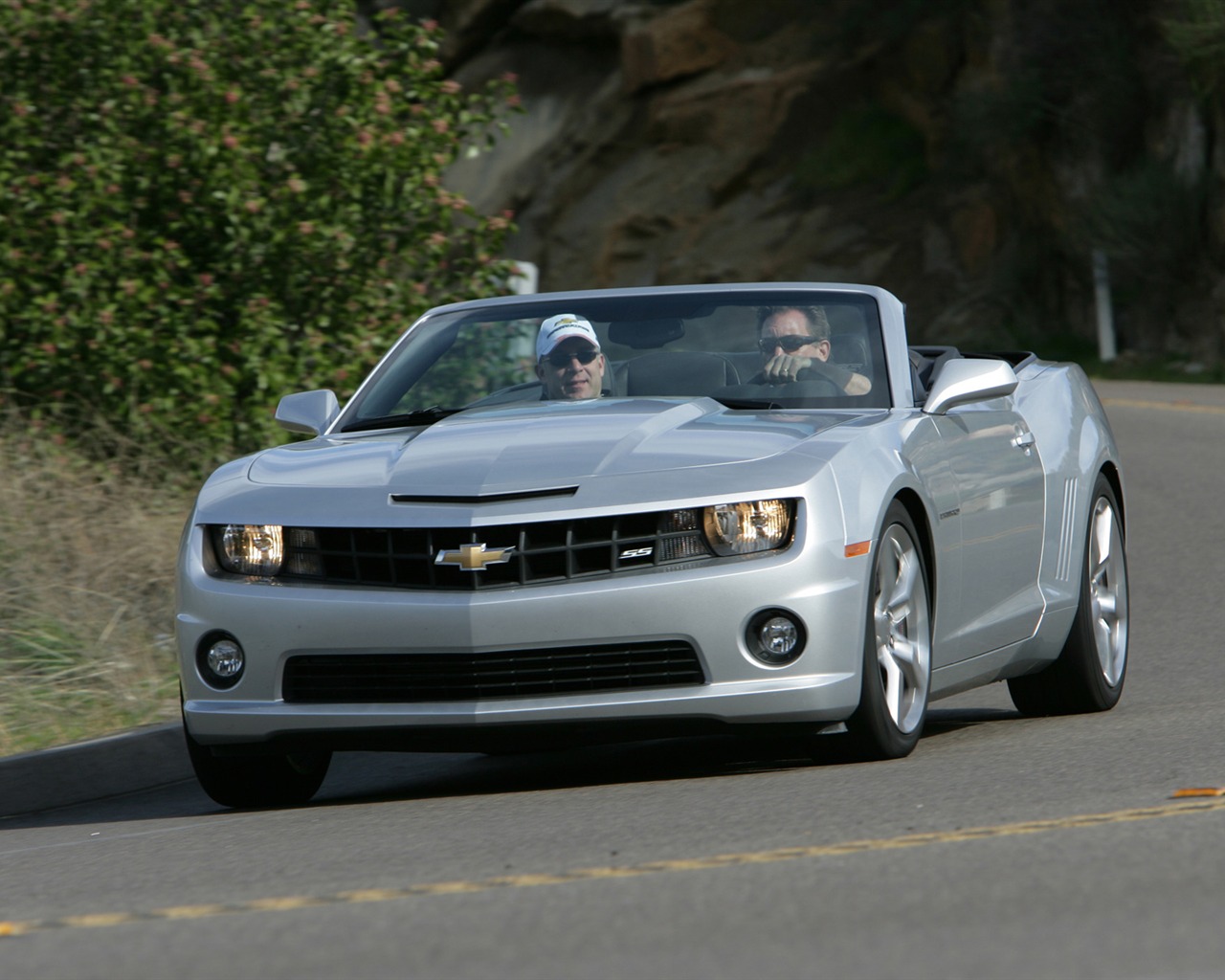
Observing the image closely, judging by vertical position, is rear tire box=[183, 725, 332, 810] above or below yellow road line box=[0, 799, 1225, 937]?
below

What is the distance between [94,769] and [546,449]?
7.52 feet

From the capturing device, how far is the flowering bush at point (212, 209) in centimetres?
1286

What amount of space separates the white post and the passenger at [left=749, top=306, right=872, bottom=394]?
23.8 meters

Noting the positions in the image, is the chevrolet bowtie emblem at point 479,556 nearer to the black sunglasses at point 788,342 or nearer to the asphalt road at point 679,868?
the asphalt road at point 679,868

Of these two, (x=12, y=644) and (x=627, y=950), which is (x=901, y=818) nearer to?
(x=627, y=950)

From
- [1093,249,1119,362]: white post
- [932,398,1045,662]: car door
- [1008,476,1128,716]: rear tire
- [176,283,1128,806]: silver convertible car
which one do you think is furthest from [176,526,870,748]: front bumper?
[1093,249,1119,362]: white post

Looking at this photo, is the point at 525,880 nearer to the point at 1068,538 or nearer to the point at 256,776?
the point at 256,776

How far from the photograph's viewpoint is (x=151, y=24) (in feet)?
44.5

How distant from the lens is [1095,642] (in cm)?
773

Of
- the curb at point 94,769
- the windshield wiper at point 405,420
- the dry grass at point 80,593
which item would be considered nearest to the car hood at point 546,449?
the windshield wiper at point 405,420

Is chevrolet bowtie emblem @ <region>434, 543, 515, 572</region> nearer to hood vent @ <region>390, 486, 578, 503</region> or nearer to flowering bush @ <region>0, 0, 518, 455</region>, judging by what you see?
hood vent @ <region>390, 486, 578, 503</region>

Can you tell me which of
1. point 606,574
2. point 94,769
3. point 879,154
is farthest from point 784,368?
point 879,154

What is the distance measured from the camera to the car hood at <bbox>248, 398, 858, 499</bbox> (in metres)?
5.93

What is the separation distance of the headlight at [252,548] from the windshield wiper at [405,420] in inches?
39.9
